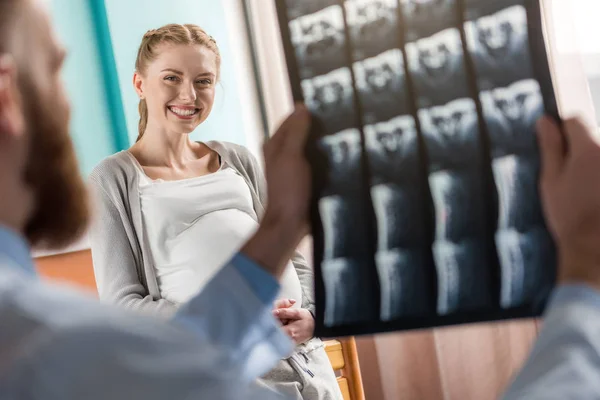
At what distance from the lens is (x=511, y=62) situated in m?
0.68

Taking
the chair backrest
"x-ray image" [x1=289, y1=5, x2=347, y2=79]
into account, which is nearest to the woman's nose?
the chair backrest

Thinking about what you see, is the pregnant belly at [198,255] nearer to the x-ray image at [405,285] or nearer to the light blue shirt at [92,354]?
the x-ray image at [405,285]

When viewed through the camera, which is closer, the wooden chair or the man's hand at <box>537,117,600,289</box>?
the man's hand at <box>537,117,600,289</box>

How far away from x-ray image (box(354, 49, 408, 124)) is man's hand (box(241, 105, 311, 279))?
0.06 meters

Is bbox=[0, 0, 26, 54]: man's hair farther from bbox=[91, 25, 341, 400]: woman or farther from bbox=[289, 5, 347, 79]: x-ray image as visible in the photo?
bbox=[91, 25, 341, 400]: woman

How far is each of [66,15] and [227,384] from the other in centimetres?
244

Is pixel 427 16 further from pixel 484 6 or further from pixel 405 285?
pixel 405 285

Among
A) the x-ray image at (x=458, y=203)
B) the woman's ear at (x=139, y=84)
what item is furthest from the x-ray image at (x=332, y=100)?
the woman's ear at (x=139, y=84)

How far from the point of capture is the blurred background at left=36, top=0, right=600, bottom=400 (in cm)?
212

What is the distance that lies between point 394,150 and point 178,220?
799mm

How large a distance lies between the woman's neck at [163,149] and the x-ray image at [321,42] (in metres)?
0.87

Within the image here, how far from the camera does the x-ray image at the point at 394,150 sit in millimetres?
726

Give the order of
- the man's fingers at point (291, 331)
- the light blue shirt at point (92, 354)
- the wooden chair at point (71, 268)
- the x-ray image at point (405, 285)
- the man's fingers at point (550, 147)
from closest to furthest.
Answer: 1. the light blue shirt at point (92, 354)
2. the man's fingers at point (550, 147)
3. the x-ray image at point (405, 285)
4. the man's fingers at point (291, 331)
5. the wooden chair at point (71, 268)

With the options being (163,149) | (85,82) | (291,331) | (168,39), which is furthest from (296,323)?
(85,82)
